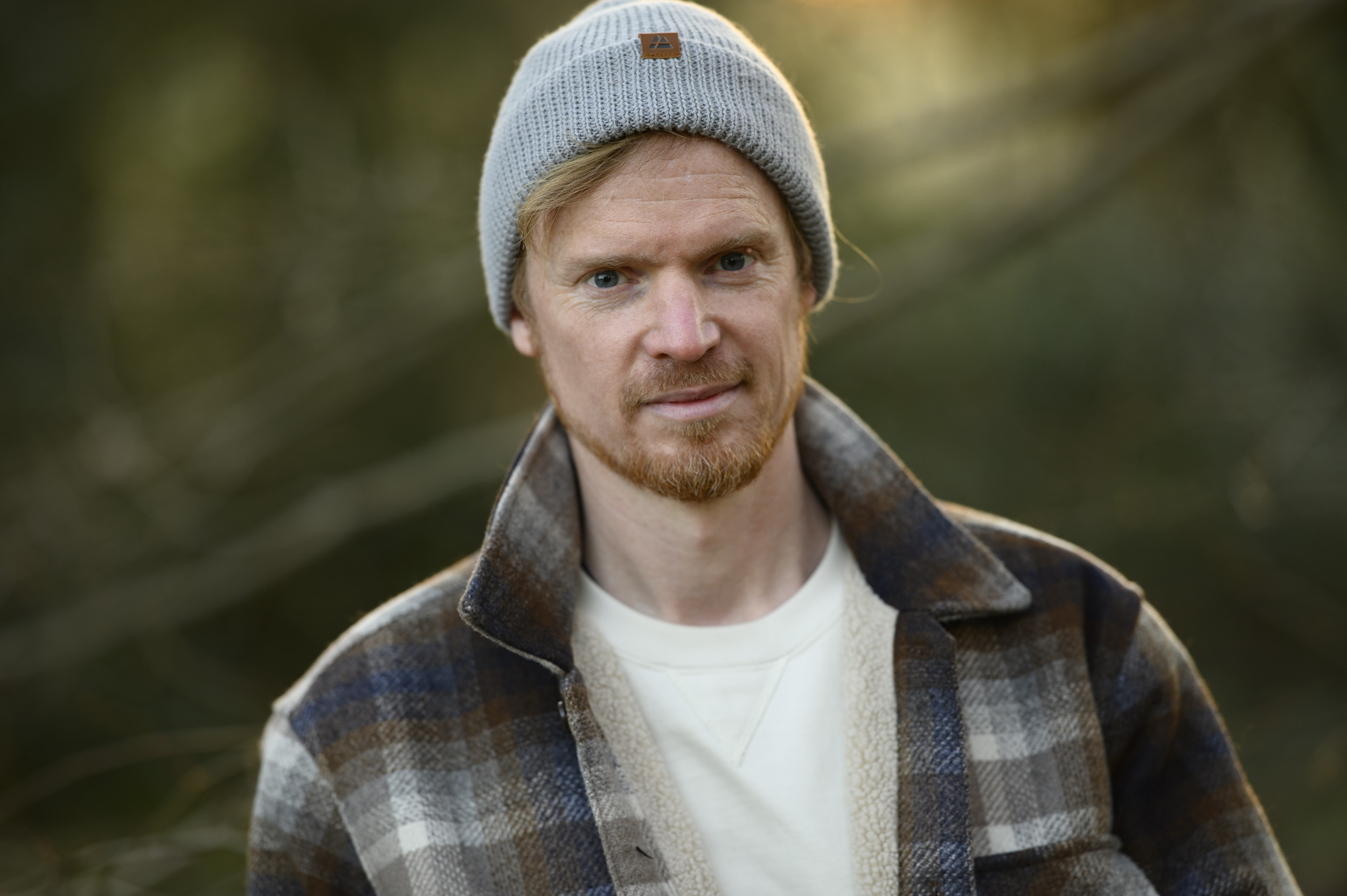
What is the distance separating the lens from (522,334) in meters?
2.07

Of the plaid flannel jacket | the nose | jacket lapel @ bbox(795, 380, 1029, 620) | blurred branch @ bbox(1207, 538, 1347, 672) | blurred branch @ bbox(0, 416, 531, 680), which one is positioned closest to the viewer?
the plaid flannel jacket

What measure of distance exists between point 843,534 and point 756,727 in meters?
0.44

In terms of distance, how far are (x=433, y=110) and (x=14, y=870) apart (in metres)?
3.44

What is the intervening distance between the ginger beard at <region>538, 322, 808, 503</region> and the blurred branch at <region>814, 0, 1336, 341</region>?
2.19 m

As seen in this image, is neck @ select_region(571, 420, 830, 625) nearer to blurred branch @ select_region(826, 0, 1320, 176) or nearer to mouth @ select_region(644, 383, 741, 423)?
mouth @ select_region(644, 383, 741, 423)

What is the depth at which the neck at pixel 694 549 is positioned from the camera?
1.91 meters

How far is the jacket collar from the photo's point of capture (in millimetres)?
1698

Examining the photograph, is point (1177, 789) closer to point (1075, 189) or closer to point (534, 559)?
point (534, 559)

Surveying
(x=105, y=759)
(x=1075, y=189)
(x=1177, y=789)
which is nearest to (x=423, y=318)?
(x=105, y=759)

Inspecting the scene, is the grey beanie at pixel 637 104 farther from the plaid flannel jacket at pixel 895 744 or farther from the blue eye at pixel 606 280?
the plaid flannel jacket at pixel 895 744

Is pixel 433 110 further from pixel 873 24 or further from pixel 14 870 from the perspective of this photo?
pixel 14 870

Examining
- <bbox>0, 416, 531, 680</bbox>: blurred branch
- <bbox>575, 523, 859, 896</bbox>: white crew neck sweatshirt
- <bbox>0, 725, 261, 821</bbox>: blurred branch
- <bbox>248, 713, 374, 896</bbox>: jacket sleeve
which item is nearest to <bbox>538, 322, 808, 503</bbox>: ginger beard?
<bbox>575, 523, 859, 896</bbox>: white crew neck sweatshirt

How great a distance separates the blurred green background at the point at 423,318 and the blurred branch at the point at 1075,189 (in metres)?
0.01

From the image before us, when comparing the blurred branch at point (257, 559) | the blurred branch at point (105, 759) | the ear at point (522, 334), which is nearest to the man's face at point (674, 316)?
the ear at point (522, 334)
